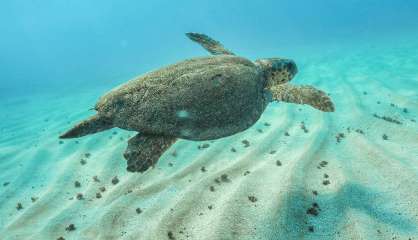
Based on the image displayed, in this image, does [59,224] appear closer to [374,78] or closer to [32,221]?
[32,221]

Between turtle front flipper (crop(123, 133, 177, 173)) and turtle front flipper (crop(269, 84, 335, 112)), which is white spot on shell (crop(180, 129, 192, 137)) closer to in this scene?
turtle front flipper (crop(123, 133, 177, 173))

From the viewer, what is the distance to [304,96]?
5754mm

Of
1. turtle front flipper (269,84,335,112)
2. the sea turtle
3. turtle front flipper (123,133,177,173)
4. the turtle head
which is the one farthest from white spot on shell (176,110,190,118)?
the turtle head

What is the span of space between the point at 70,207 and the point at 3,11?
639 feet

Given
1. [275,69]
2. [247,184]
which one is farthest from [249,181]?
[275,69]

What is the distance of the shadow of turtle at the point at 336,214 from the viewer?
236 inches

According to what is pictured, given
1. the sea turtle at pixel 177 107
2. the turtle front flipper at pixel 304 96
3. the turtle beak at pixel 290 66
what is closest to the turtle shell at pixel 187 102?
the sea turtle at pixel 177 107

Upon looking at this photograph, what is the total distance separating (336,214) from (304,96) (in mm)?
2393

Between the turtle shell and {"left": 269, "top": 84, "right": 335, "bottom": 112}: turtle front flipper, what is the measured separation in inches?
35.5

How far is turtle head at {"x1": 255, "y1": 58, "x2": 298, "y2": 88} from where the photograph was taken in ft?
20.9

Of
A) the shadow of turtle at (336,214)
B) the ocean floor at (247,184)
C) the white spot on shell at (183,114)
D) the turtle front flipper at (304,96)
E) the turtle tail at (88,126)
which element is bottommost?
the shadow of turtle at (336,214)

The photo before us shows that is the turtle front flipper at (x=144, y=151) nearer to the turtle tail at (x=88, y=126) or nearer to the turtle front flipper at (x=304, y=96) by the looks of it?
the turtle tail at (x=88, y=126)

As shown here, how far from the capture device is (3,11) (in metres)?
167

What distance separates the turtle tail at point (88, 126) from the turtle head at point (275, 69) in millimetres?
2940
